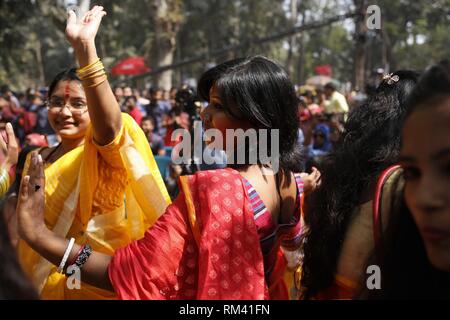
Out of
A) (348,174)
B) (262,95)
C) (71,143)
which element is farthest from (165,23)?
(348,174)

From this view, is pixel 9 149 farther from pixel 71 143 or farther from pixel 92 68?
pixel 92 68

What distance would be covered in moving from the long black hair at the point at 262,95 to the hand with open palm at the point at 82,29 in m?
0.39

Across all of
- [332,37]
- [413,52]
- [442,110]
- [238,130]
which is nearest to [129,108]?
[238,130]

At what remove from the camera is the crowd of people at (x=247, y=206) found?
1176 millimetres

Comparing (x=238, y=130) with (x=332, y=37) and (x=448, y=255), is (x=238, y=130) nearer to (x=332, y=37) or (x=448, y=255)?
(x=448, y=255)

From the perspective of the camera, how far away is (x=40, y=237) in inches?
62.3

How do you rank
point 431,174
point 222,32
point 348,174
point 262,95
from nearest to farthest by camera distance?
point 431,174, point 348,174, point 262,95, point 222,32

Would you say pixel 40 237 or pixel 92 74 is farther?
pixel 92 74

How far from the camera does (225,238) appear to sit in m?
1.55

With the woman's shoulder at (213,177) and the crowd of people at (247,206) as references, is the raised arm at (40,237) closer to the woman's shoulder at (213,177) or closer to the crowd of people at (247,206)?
the crowd of people at (247,206)

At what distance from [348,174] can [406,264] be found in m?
0.33

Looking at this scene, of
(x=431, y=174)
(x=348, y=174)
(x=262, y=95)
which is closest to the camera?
(x=431, y=174)

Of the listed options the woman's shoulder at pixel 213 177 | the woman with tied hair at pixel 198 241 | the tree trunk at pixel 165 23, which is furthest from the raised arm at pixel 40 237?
the tree trunk at pixel 165 23

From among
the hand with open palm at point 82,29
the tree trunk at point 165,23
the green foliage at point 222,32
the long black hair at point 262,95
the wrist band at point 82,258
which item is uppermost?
the green foliage at point 222,32
